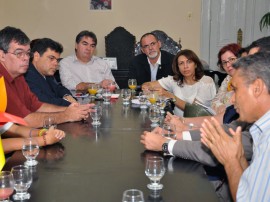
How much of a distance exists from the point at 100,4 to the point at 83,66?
223cm

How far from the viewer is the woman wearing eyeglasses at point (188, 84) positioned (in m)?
3.63

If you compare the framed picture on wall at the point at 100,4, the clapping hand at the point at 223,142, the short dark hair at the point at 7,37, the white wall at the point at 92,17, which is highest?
the framed picture on wall at the point at 100,4

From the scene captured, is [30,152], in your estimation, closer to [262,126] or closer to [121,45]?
[262,126]

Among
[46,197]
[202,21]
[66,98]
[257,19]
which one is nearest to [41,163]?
[46,197]

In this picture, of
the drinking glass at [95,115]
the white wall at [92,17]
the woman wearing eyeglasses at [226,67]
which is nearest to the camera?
the drinking glass at [95,115]

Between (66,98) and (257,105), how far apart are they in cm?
243

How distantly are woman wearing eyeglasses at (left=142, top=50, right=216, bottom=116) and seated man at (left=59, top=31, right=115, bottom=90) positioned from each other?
969 mm

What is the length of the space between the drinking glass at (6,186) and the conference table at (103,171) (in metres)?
0.09

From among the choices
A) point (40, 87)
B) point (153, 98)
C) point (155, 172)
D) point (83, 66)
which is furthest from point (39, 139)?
point (83, 66)

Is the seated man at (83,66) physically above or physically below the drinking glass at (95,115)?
above

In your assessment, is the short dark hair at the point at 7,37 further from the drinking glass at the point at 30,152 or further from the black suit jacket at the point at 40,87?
the drinking glass at the point at 30,152

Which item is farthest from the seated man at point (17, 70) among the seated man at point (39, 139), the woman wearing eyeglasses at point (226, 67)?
the woman wearing eyeglasses at point (226, 67)

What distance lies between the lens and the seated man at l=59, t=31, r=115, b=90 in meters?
4.43

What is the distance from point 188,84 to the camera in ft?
12.4
